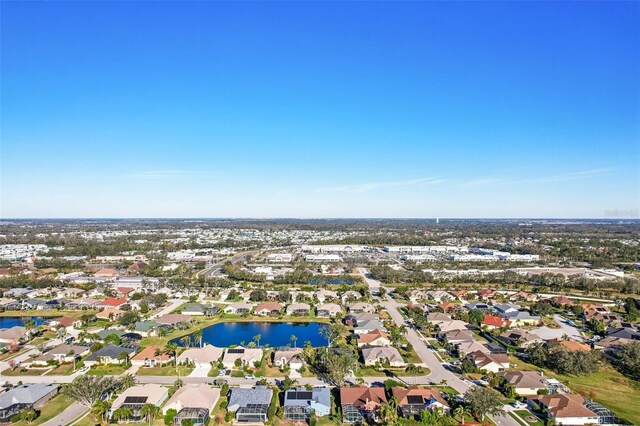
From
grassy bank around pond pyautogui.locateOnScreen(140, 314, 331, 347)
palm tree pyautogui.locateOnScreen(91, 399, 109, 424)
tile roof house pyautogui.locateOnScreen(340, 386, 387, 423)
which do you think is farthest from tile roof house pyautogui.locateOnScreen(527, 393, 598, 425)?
palm tree pyautogui.locateOnScreen(91, 399, 109, 424)

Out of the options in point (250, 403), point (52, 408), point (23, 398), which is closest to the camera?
point (250, 403)

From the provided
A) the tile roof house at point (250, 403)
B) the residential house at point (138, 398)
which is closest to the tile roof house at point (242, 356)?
the tile roof house at point (250, 403)

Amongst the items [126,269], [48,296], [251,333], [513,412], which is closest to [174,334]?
[251,333]

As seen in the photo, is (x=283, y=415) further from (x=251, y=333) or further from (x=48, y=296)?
(x=48, y=296)

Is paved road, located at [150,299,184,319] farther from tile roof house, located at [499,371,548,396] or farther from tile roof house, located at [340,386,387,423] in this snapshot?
tile roof house, located at [499,371,548,396]

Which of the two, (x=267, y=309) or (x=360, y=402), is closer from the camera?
(x=360, y=402)

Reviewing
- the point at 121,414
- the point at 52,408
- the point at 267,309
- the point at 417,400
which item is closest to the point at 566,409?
the point at 417,400

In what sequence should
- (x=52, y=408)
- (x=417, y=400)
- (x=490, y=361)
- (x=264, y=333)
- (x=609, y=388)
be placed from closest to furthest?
(x=52, y=408)
(x=417, y=400)
(x=609, y=388)
(x=490, y=361)
(x=264, y=333)

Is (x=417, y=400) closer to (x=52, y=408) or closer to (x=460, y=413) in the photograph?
(x=460, y=413)
